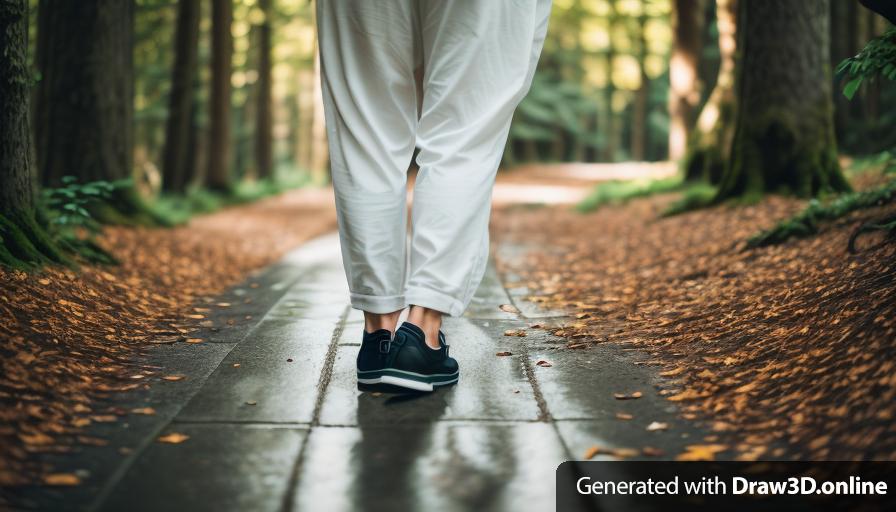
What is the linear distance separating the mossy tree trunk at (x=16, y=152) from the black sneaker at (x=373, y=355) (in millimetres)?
2244

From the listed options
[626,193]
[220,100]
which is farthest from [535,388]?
[220,100]

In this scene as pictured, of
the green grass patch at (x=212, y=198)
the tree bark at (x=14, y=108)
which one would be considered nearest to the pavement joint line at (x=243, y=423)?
the tree bark at (x=14, y=108)

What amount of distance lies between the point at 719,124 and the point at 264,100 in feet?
42.4

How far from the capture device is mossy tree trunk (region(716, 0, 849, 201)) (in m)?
7.27

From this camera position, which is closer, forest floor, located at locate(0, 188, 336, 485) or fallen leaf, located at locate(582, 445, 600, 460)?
fallen leaf, located at locate(582, 445, 600, 460)

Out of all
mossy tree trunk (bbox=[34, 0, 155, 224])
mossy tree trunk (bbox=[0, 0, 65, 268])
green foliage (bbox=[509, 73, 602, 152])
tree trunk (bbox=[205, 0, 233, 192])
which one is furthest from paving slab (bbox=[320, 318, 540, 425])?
green foliage (bbox=[509, 73, 602, 152])

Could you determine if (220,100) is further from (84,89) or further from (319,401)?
(319,401)

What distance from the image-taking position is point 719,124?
35.0 ft

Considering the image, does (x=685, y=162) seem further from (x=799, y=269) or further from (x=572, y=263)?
(x=799, y=269)

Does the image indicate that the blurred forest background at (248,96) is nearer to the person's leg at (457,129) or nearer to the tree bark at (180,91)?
the tree bark at (180,91)

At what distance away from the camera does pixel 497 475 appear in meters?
2.16

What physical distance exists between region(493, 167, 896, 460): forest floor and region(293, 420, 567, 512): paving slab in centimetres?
64

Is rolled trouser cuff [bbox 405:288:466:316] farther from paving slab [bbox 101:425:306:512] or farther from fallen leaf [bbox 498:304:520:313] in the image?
fallen leaf [bbox 498:304:520:313]

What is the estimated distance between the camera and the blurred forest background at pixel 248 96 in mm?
7227
